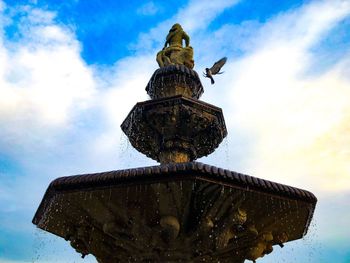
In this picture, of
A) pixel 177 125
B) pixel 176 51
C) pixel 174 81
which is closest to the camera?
pixel 177 125

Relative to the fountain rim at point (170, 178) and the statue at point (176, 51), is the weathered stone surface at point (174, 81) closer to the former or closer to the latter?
the statue at point (176, 51)

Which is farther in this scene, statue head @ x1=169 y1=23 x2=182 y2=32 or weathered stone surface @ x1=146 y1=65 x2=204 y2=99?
statue head @ x1=169 y1=23 x2=182 y2=32

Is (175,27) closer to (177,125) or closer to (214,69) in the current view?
(214,69)

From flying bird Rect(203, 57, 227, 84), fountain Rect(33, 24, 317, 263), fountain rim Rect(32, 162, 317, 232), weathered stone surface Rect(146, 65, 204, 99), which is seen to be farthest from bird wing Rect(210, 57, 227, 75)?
fountain rim Rect(32, 162, 317, 232)

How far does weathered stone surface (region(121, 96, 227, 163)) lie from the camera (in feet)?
33.2

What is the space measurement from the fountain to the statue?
472 cm

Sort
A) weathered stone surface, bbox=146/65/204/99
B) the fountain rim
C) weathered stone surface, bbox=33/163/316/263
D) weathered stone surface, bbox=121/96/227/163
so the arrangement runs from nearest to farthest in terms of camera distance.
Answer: the fountain rim → weathered stone surface, bbox=33/163/316/263 → weathered stone surface, bbox=121/96/227/163 → weathered stone surface, bbox=146/65/204/99

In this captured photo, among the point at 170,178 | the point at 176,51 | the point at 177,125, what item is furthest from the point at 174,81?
the point at 170,178

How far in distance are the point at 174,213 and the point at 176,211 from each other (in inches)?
1.6

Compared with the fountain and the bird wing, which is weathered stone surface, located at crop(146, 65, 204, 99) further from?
the fountain

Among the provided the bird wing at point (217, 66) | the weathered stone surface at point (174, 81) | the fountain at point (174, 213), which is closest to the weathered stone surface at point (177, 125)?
the weathered stone surface at point (174, 81)

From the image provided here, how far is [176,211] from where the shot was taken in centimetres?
752

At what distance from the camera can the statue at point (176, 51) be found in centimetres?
1184

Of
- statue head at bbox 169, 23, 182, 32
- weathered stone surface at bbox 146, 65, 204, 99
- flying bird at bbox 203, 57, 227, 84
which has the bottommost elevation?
weathered stone surface at bbox 146, 65, 204, 99
